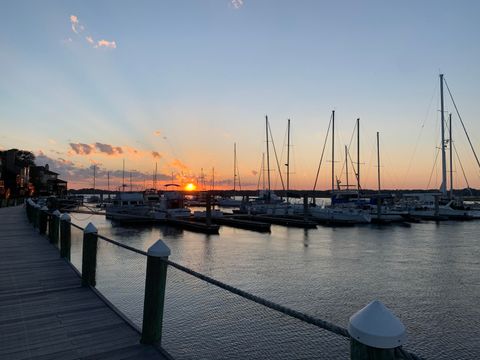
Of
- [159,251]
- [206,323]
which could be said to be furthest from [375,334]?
[206,323]

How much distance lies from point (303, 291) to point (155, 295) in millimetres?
11719

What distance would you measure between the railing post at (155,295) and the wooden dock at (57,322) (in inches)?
7.4

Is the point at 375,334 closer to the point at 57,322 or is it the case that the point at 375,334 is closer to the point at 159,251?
the point at 159,251

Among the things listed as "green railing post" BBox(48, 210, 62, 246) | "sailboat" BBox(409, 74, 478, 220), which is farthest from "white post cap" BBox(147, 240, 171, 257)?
"sailboat" BBox(409, 74, 478, 220)

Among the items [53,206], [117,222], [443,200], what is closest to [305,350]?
[53,206]

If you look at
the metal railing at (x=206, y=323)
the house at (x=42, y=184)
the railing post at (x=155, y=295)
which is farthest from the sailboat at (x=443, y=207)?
the house at (x=42, y=184)

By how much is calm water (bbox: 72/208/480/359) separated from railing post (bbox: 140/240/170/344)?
401 cm

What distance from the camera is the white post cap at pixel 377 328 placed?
235cm

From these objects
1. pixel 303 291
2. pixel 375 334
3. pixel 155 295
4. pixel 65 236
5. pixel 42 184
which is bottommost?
pixel 303 291

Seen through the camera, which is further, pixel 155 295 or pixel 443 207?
pixel 443 207

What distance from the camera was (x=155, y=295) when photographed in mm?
5336

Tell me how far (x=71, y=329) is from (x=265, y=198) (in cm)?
7667

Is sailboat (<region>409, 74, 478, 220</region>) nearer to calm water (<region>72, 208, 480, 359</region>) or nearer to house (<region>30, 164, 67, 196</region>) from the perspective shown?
calm water (<region>72, 208, 480, 359</region>)

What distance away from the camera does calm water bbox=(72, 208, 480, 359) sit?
33.2 ft
